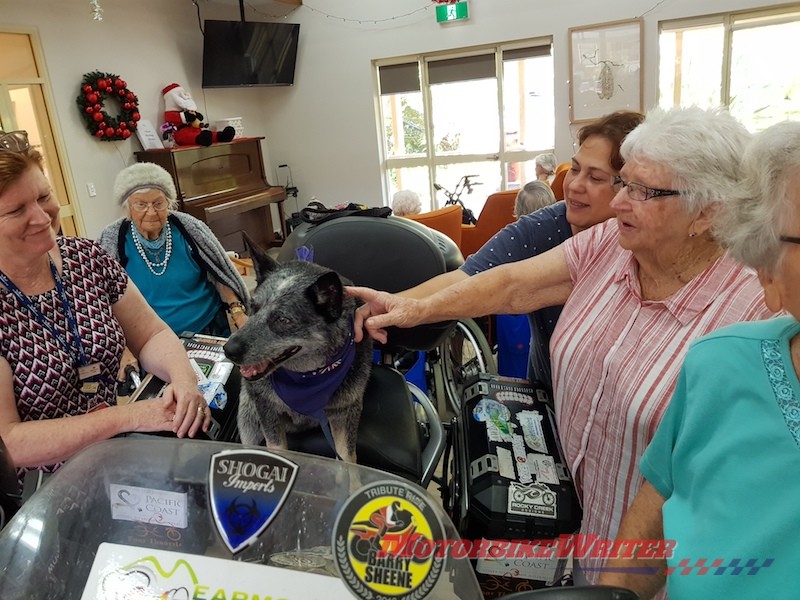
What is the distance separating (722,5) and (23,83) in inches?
312

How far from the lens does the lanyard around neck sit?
1.45 m

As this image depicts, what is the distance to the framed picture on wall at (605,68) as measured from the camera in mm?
6965

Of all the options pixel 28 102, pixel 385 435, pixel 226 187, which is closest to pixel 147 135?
pixel 226 187

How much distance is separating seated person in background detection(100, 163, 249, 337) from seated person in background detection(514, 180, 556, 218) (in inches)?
72.6

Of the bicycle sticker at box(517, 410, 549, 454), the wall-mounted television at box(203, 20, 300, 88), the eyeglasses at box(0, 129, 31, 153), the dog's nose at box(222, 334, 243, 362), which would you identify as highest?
the wall-mounted television at box(203, 20, 300, 88)

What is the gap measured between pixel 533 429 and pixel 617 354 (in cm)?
42

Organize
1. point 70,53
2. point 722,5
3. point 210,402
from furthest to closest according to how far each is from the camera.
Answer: point 722,5, point 70,53, point 210,402

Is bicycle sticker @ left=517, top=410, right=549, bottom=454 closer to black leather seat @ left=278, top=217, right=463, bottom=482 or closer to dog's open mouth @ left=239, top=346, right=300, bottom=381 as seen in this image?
black leather seat @ left=278, top=217, right=463, bottom=482

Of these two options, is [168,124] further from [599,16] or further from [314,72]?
[599,16]

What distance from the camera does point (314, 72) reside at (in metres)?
8.67

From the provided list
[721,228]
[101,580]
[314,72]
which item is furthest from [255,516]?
[314,72]

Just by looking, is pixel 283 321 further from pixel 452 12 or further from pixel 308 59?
pixel 308 59

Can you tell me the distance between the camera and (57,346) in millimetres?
1476

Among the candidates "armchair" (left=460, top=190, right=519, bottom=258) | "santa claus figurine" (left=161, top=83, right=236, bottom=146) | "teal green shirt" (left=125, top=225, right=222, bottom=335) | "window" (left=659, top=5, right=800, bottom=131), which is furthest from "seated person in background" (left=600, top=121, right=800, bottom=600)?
"santa claus figurine" (left=161, top=83, right=236, bottom=146)
